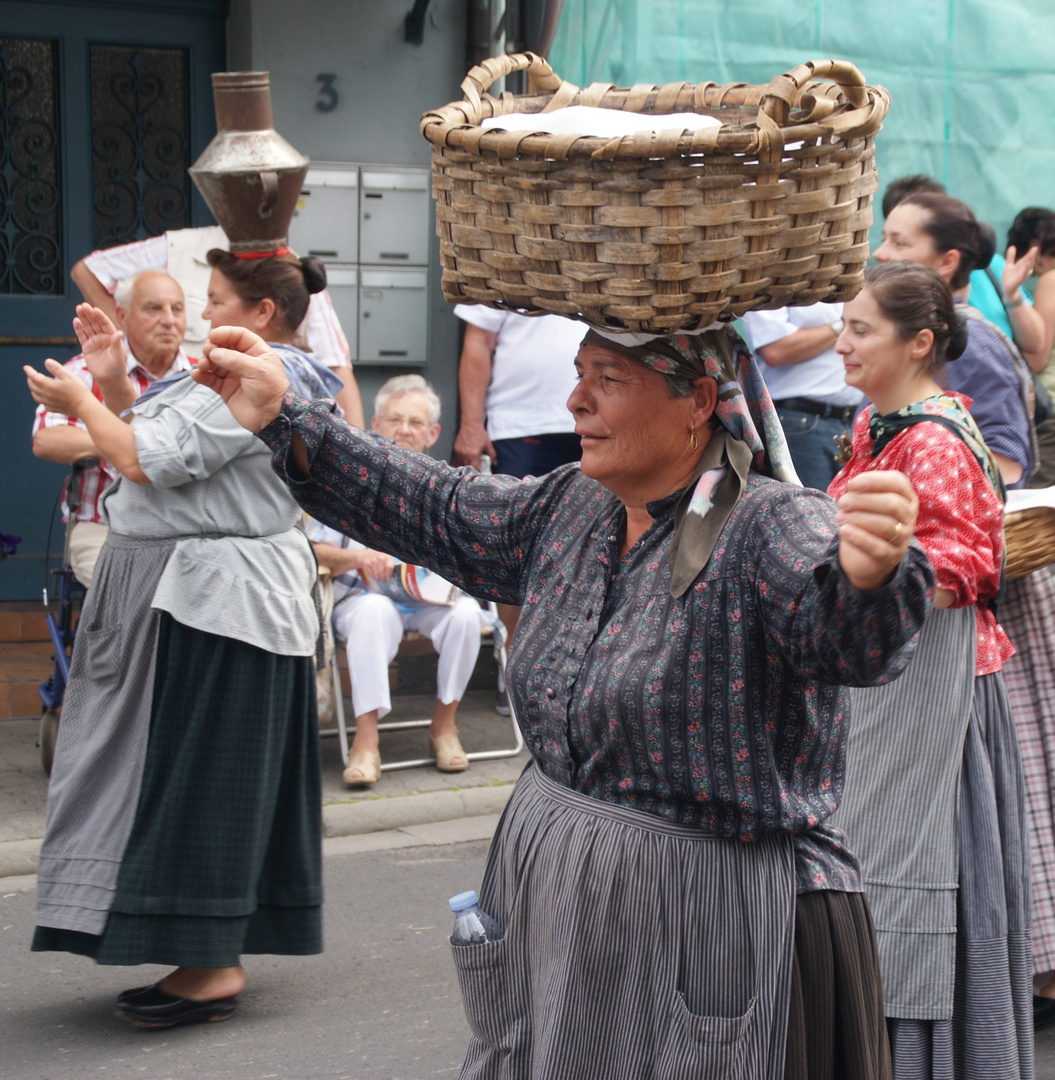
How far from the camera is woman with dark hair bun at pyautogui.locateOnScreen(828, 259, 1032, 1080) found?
320 centimetres

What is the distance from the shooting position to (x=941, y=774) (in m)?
3.28

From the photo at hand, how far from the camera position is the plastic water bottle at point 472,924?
2.42m

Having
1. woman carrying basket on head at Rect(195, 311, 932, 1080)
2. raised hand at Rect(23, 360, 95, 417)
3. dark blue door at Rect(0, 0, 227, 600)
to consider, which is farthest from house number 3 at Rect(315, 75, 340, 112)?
woman carrying basket on head at Rect(195, 311, 932, 1080)

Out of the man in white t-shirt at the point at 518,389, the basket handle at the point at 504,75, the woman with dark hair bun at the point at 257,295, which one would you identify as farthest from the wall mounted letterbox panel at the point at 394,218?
the basket handle at the point at 504,75

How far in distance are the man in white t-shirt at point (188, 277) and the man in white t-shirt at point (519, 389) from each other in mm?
711

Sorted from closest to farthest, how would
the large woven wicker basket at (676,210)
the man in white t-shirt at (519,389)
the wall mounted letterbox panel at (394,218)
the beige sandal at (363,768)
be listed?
the large woven wicker basket at (676,210)
the beige sandal at (363,768)
the man in white t-shirt at (519,389)
the wall mounted letterbox panel at (394,218)

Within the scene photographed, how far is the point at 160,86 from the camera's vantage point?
7160 mm

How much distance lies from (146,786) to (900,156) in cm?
534

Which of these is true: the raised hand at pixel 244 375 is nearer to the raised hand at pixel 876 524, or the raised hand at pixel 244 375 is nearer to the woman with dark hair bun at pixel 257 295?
the raised hand at pixel 876 524

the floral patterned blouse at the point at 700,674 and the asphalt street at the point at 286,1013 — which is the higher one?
the floral patterned blouse at the point at 700,674

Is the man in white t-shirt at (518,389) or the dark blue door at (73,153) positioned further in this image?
the dark blue door at (73,153)

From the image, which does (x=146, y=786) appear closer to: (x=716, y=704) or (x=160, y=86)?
(x=716, y=704)

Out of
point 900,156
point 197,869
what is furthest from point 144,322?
point 900,156

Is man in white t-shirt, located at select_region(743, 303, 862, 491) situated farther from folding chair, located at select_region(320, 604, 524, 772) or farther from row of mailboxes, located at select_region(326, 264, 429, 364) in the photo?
row of mailboxes, located at select_region(326, 264, 429, 364)
